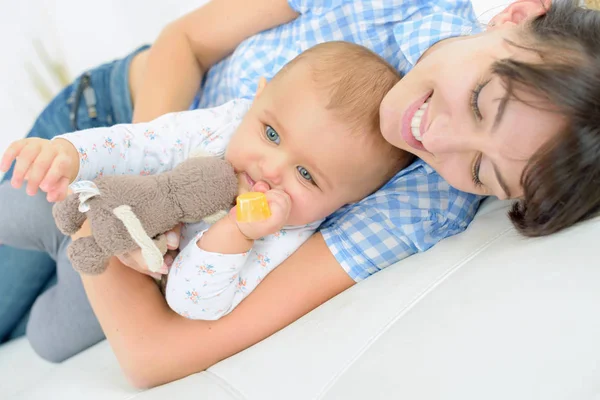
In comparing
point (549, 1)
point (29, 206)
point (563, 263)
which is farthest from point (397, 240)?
point (29, 206)

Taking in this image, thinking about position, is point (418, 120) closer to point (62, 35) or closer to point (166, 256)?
point (166, 256)

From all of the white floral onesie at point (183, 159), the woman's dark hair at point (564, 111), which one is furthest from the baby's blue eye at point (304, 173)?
the woman's dark hair at point (564, 111)

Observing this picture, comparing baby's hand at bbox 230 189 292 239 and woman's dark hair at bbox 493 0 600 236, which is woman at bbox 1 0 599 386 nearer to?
woman's dark hair at bbox 493 0 600 236

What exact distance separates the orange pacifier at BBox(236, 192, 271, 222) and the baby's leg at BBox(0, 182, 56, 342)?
0.59 meters

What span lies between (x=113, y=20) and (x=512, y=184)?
1.67m

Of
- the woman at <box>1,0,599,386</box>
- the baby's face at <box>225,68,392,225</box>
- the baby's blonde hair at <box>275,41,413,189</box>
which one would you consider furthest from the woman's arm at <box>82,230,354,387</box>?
the baby's blonde hair at <box>275,41,413,189</box>

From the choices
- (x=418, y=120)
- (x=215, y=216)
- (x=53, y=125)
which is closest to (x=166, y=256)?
(x=215, y=216)

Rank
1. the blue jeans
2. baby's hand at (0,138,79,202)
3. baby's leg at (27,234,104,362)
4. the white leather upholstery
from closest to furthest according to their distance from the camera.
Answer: the white leather upholstery → baby's hand at (0,138,79,202) → baby's leg at (27,234,104,362) → the blue jeans

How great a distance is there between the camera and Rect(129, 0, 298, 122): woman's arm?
116 centimetres

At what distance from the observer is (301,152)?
87 cm

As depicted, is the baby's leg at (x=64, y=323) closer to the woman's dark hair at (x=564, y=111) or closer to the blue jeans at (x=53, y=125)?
the blue jeans at (x=53, y=125)

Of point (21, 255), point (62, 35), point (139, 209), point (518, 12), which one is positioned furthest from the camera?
point (62, 35)

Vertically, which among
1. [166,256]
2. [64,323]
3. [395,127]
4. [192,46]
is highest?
[192,46]

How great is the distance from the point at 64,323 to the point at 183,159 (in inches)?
18.9
